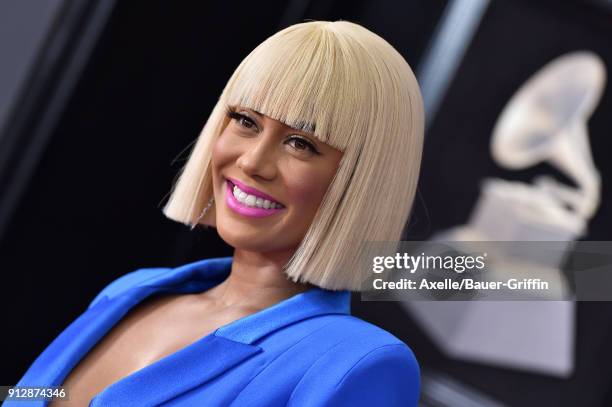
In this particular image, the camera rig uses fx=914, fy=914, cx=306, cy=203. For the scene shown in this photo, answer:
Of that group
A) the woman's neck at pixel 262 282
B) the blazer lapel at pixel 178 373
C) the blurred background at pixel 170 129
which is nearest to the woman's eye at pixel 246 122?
the woman's neck at pixel 262 282

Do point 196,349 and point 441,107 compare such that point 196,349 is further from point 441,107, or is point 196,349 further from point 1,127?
point 441,107

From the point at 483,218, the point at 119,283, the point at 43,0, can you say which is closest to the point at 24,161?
the point at 43,0

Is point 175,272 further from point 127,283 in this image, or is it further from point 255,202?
point 255,202

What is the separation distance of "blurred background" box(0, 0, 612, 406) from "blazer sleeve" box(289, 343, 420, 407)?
4.25ft

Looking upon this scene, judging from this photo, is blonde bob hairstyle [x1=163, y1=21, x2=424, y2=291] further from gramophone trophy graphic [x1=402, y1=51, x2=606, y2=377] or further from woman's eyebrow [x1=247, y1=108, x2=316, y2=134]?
gramophone trophy graphic [x1=402, y1=51, x2=606, y2=377]

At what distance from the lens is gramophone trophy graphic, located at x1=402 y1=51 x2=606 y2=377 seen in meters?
3.06

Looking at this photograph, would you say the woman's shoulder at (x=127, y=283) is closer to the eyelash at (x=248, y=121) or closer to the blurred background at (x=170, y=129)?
the eyelash at (x=248, y=121)

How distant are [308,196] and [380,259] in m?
0.14

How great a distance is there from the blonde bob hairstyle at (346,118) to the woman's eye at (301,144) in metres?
0.03

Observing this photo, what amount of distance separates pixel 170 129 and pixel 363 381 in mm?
1905

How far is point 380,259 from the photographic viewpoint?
1.31 m

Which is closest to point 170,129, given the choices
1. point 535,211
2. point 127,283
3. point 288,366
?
point 535,211

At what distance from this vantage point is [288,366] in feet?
4.00

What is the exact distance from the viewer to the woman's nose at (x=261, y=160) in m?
1.26
